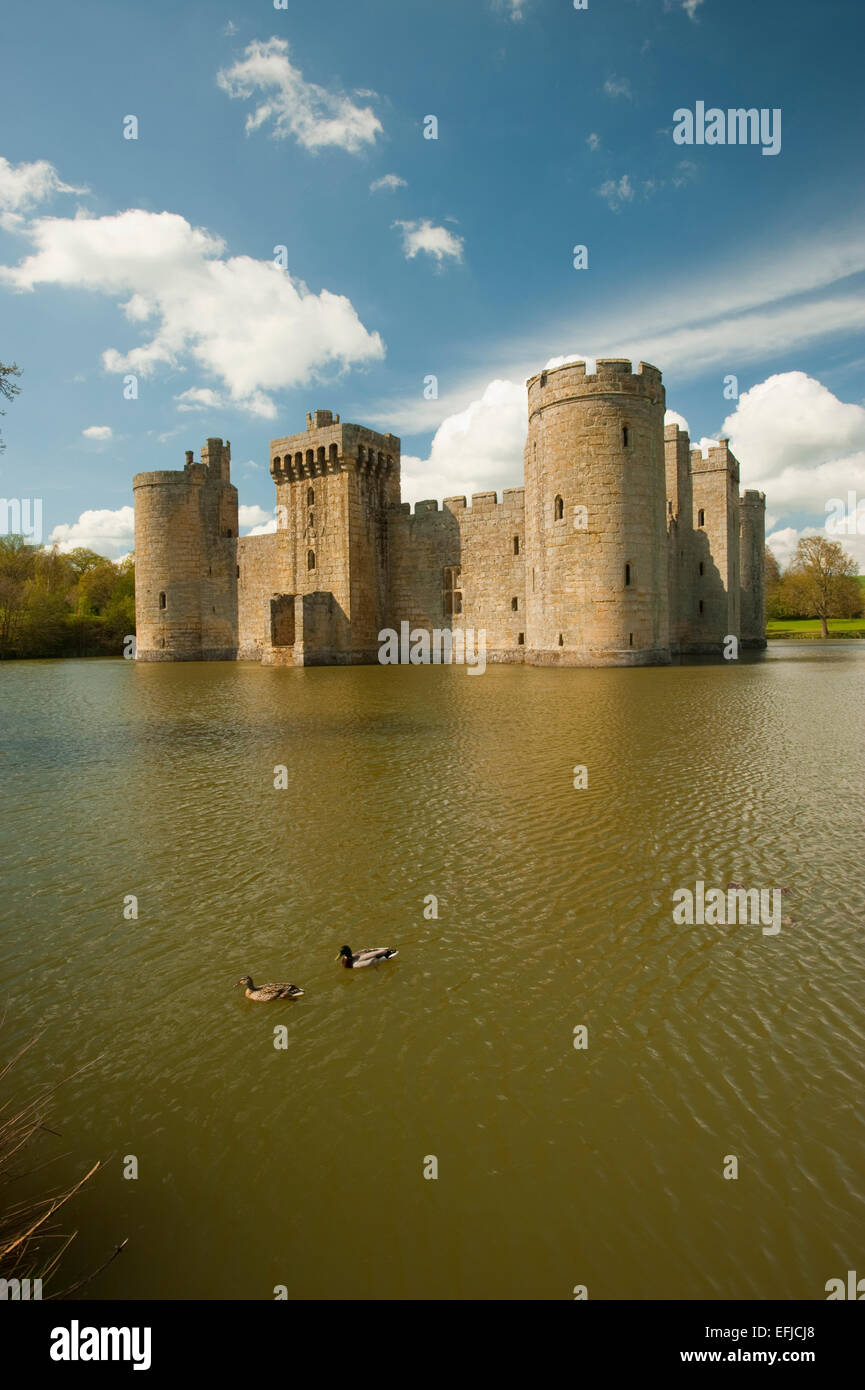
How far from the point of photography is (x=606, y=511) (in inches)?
973

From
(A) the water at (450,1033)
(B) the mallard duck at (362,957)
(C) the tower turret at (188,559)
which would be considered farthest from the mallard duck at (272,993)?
(C) the tower turret at (188,559)

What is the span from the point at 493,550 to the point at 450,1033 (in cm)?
2996

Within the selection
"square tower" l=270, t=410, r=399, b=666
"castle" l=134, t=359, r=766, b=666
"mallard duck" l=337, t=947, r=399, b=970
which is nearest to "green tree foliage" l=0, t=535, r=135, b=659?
"castle" l=134, t=359, r=766, b=666

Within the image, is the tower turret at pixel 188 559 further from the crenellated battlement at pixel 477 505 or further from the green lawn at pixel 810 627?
the green lawn at pixel 810 627

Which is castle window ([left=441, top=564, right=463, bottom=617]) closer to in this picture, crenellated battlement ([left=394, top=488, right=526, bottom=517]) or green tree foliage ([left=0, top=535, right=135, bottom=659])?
crenellated battlement ([left=394, top=488, right=526, bottom=517])

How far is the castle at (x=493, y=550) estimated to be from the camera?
980 inches

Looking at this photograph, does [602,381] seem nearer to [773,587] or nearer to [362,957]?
[362,957]

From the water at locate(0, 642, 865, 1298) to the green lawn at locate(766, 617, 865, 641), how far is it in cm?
5690

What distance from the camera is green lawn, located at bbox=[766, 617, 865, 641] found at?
197 ft

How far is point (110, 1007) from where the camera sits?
145 inches
